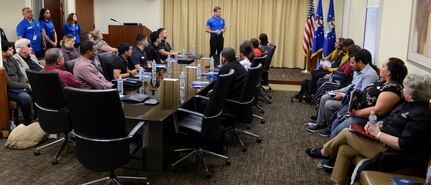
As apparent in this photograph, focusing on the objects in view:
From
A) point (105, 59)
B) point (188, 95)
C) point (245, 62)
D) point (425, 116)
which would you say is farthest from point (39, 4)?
point (425, 116)

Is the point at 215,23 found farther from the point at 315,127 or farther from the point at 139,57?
the point at 315,127

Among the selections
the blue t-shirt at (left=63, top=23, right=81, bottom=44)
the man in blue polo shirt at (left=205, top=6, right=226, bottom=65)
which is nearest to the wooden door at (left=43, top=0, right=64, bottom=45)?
the blue t-shirt at (left=63, top=23, right=81, bottom=44)

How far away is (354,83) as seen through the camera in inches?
176

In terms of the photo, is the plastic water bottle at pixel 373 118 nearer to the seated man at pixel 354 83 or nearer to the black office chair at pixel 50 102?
the seated man at pixel 354 83

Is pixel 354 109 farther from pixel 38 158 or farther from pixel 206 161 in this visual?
pixel 38 158

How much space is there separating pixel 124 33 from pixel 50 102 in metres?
6.00

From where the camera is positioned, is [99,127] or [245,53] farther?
[245,53]

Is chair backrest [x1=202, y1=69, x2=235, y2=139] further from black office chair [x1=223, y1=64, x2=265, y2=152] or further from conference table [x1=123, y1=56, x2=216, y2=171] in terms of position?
black office chair [x1=223, y1=64, x2=265, y2=152]

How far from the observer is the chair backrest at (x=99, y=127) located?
2531mm

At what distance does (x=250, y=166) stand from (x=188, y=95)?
3.05 ft

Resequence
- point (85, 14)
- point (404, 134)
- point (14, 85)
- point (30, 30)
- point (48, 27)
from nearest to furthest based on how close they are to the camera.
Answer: point (404, 134), point (14, 85), point (30, 30), point (48, 27), point (85, 14)

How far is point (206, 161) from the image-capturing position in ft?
12.8

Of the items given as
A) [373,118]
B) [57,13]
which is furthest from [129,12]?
[373,118]

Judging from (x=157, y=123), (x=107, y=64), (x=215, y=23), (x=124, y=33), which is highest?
(x=215, y=23)
